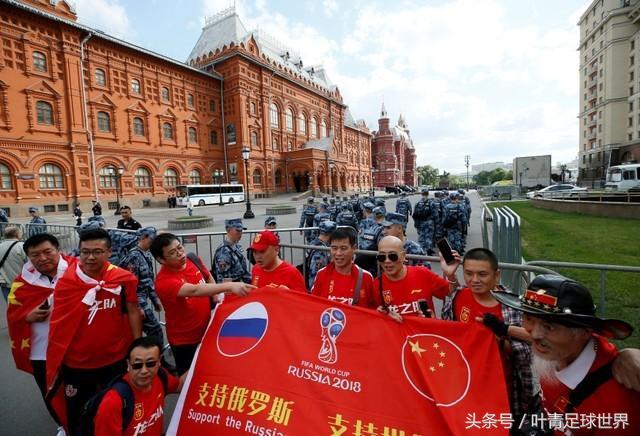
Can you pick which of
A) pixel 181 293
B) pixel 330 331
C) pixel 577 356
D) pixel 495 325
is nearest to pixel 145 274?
pixel 181 293

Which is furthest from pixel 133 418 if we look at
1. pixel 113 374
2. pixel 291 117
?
pixel 291 117

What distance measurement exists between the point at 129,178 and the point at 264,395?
33.0 m

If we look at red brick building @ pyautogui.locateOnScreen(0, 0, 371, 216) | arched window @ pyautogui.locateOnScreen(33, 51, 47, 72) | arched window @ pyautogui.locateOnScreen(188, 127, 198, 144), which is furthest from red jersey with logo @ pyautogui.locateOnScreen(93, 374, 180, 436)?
arched window @ pyautogui.locateOnScreen(188, 127, 198, 144)

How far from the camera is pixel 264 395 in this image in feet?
6.81

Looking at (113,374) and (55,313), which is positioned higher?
(55,313)

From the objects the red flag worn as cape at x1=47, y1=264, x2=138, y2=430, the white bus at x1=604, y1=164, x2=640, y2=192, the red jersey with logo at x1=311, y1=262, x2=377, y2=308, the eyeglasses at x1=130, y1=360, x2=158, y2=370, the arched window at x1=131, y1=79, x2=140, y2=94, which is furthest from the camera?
the arched window at x1=131, y1=79, x2=140, y2=94

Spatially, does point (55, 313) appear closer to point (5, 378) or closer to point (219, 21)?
point (5, 378)

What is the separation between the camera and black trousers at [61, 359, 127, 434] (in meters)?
2.42

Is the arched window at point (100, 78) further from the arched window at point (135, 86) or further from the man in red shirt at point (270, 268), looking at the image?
the man in red shirt at point (270, 268)

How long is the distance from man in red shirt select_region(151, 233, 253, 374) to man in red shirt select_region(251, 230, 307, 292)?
40 cm

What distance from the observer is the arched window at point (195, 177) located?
34.7 metres

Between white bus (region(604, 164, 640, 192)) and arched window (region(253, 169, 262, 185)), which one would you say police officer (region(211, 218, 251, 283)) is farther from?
arched window (region(253, 169, 262, 185))

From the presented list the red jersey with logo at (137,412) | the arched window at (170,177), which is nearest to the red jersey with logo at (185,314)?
the red jersey with logo at (137,412)

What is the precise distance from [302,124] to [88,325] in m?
47.3
